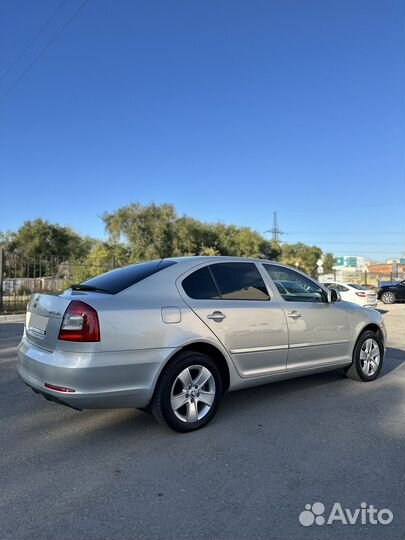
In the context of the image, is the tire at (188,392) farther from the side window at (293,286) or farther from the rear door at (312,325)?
the side window at (293,286)

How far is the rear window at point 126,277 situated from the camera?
408 centimetres

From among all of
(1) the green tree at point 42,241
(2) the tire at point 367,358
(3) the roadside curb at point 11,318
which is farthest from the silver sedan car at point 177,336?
(1) the green tree at point 42,241

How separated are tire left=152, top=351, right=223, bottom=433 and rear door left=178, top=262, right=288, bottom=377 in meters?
0.31

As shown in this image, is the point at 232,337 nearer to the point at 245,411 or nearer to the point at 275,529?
the point at 245,411

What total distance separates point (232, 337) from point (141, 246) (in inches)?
1410

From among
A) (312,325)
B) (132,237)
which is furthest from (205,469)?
(132,237)

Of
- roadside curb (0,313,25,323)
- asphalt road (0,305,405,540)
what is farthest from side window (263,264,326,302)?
roadside curb (0,313,25,323)

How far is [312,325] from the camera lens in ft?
16.6

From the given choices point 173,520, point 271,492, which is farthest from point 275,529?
point 173,520

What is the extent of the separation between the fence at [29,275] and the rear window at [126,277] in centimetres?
1150

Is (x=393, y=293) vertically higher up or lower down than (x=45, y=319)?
lower down

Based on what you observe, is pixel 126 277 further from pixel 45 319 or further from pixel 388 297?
pixel 388 297

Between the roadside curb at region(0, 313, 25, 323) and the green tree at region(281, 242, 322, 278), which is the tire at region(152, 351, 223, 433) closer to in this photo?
the roadside curb at region(0, 313, 25, 323)

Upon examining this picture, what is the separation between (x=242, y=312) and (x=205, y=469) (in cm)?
161
